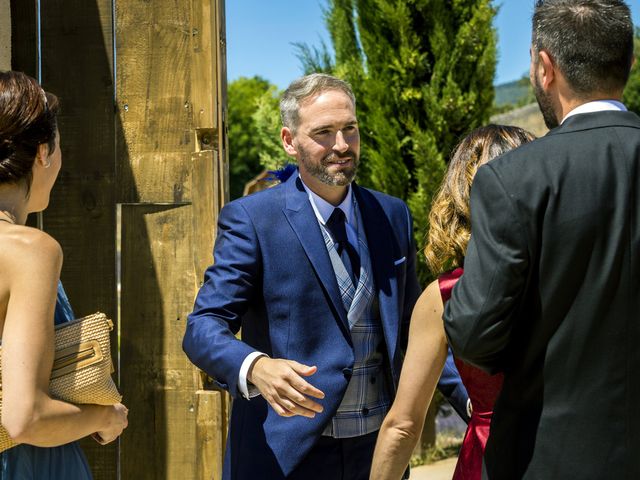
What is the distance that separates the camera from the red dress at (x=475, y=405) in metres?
2.11

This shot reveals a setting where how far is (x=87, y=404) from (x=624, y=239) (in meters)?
1.35

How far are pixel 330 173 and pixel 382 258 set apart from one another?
0.35 meters

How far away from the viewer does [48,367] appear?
1967 millimetres

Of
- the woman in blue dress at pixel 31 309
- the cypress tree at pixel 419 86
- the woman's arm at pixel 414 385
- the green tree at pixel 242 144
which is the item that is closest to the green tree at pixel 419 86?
the cypress tree at pixel 419 86

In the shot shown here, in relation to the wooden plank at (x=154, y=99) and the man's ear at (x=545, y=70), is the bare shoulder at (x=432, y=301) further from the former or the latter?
the wooden plank at (x=154, y=99)

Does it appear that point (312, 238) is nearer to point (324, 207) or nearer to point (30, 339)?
point (324, 207)

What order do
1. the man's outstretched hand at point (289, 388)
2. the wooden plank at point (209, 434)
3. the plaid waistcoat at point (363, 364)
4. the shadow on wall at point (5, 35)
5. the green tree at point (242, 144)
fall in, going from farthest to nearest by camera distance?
the green tree at point (242, 144), the wooden plank at point (209, 434), the shadow on wall at point (5, 35), the plaid waistcoat at point (363, 364), the man's outstretched hand at point (289, 388)

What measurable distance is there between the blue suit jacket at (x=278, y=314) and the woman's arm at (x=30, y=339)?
26.3 inches

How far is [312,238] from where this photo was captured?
283 cm

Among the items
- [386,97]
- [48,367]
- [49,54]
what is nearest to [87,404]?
[48,367]

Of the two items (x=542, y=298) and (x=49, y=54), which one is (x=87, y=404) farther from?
(x=49, y=54)

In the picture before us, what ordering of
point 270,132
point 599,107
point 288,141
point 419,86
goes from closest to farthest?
point 599,107, point 288,141, point 419,86, point 270,132

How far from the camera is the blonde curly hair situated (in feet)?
7.07

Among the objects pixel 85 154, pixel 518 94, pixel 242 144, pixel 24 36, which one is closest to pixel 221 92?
pixel 85 154
